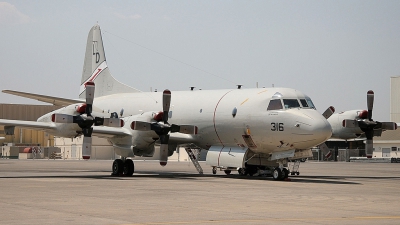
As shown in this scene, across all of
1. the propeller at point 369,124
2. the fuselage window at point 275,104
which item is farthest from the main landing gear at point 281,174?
the propeller at point 369,124

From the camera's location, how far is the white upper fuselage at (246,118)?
2584 cm

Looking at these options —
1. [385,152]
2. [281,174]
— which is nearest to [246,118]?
[281,174]

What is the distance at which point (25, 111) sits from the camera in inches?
3932

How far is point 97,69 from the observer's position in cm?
3812

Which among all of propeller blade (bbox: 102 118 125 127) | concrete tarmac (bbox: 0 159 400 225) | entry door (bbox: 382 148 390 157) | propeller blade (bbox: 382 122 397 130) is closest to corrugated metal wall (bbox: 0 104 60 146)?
entry door (bbox: 382 148 390 157)

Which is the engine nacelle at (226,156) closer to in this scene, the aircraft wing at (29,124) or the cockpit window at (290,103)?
the cockpit window at (290,103)

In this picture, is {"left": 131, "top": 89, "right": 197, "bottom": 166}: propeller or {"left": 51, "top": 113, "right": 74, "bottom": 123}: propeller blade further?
{"left": 131, "top": 89, "right": 197, "bottom": 166}: propeller

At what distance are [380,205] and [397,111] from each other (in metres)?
76.0

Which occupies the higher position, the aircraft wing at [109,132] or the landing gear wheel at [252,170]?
the aircraft wing at [109,132]

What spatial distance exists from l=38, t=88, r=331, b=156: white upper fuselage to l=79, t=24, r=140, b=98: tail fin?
4532 mm

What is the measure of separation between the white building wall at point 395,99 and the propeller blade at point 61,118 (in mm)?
69035

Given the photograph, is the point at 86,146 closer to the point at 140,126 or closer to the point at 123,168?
the point at 140,126

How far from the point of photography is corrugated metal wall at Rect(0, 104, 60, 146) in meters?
91.8

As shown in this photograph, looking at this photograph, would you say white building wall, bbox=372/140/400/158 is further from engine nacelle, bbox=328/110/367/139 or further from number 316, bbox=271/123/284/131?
number 316, bbox=271/123/284/131
